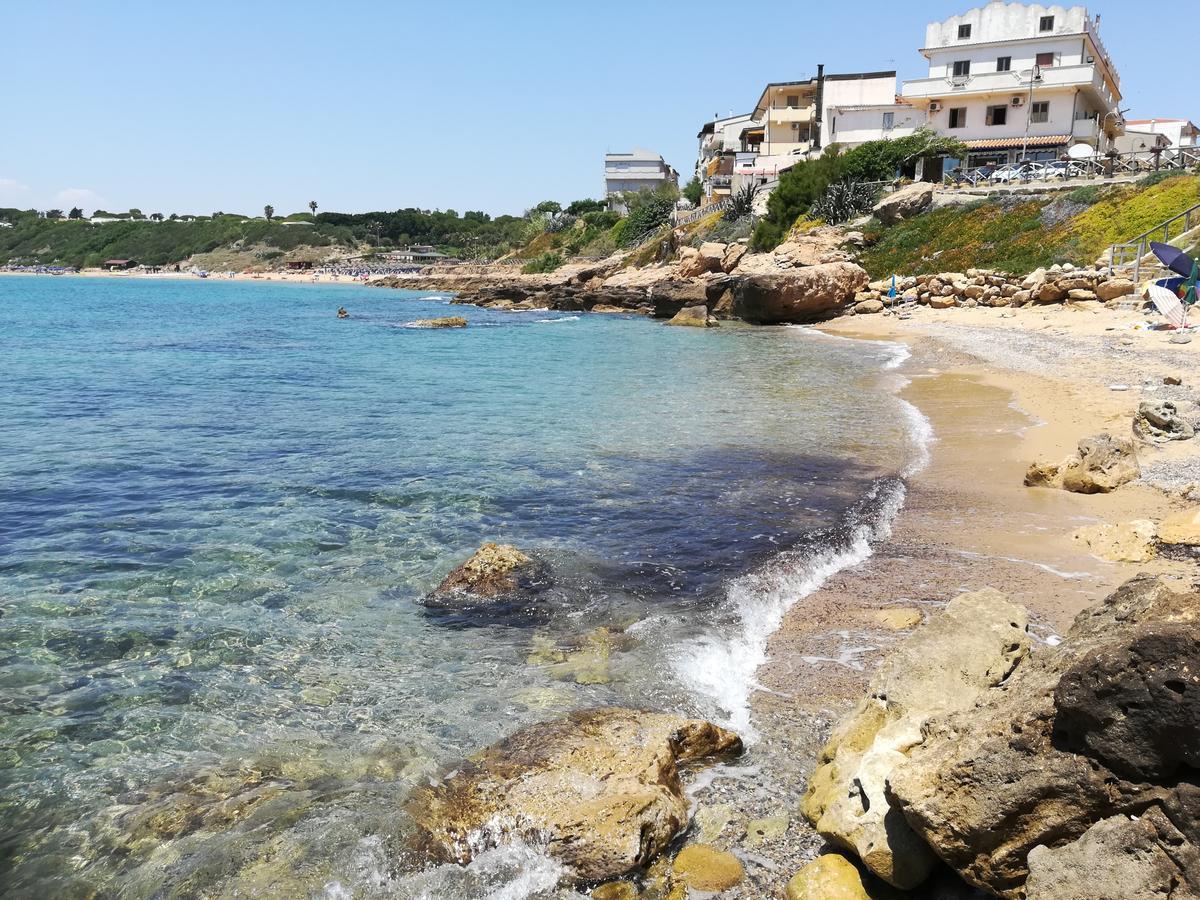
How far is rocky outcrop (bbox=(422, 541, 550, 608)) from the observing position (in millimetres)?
7879

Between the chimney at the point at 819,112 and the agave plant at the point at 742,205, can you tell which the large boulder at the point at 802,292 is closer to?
the agave plant at the point at 742,205

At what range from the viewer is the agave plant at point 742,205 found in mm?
62000

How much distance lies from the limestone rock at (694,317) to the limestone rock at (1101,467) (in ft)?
97.2

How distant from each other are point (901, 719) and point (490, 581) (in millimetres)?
4482

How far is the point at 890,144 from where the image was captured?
5388cm

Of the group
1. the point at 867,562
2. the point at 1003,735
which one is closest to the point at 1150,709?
the point at 1003,735

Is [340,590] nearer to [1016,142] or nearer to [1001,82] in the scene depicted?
[1016,142]

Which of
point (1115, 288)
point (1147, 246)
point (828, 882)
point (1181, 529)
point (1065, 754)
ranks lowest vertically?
point (828, 882)

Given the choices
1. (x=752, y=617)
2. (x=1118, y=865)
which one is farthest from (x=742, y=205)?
(x=1118, y=865)

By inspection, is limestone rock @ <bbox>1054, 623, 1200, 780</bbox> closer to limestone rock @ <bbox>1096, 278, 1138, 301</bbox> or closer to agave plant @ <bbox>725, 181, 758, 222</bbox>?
limestone rock @ <bbox>1096, 278, 1138, 301</bbox>

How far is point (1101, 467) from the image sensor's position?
1050 cm

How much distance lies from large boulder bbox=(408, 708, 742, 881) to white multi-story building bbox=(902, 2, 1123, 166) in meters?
56.9

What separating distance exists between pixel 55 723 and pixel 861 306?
121 ft

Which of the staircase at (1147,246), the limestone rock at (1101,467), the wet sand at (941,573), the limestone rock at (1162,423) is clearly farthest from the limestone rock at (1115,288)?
the limestone rock at (1101,467)
